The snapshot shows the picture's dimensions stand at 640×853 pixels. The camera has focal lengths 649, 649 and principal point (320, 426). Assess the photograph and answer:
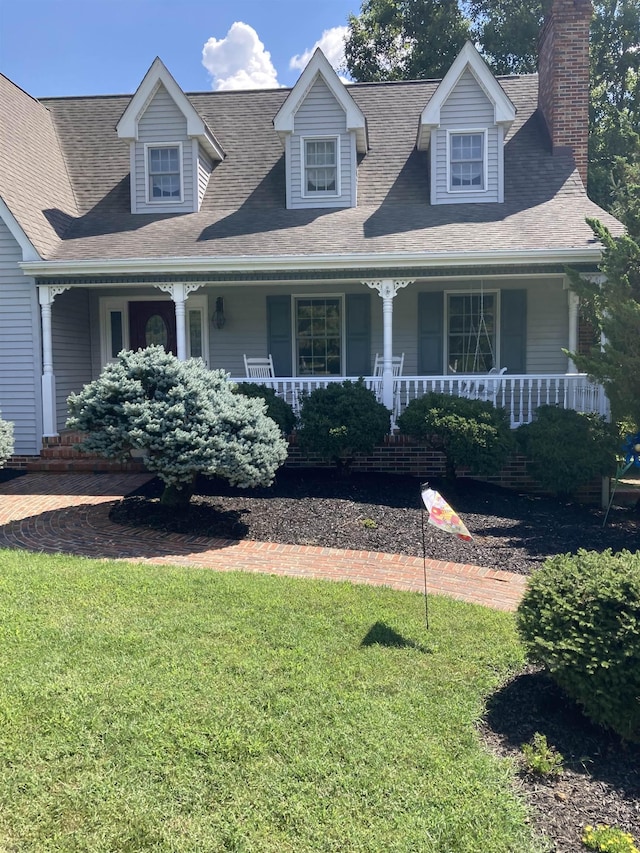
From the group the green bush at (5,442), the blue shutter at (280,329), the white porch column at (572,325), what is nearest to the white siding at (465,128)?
the white porch column at (572,325)

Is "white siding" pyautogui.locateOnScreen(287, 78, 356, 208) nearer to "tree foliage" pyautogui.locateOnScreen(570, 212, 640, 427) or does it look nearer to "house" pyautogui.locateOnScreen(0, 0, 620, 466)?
"house" pyautogui.locateOnScreen(0, 0, 620, 466)

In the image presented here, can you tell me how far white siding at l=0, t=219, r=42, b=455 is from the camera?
1086cm

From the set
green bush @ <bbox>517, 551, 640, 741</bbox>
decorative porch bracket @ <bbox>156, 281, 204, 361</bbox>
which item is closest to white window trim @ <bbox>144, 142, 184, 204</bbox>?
decorative porch bracket @ <bbox>156, 281, 204, 361</bbox>

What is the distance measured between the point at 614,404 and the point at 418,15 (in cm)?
1957

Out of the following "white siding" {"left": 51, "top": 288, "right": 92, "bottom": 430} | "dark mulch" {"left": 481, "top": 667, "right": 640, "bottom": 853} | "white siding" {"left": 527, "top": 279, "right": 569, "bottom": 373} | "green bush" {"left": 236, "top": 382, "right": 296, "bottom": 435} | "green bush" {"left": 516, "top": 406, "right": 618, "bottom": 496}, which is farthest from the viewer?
"white siding" {"left": 527, "top": 279, "right": 569, "bottom": 373}

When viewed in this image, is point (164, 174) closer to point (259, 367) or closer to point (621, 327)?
point (259, 367)

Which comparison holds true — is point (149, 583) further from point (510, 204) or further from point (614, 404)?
point (510, 204)

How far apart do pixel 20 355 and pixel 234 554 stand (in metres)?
6.64

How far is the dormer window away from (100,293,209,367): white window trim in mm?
5226

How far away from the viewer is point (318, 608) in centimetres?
490

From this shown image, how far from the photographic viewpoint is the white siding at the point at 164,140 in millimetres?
12188

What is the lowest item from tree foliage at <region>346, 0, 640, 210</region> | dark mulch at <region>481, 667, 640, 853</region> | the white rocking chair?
dark mulch at <region>481, 667, 640, 853</region>

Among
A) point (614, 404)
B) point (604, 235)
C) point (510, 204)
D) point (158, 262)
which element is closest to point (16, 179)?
point (158, 262)

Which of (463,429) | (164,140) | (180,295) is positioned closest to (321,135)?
(164,140)
